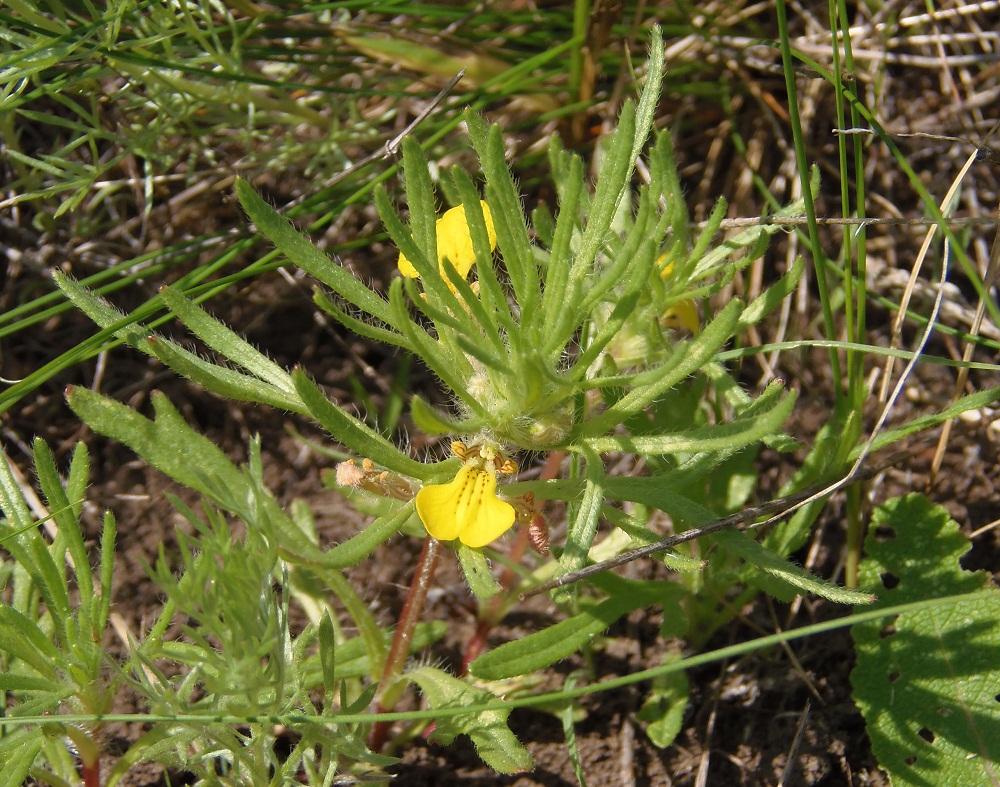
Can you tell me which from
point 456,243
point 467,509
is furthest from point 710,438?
point 456,243

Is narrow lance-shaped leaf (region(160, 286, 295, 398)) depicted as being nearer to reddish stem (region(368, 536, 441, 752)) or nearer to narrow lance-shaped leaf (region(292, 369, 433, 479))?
narrow lance-shaped leaf (region(292, 369, 433, 479))

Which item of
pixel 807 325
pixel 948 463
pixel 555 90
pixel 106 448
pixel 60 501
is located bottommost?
pixel 948 463

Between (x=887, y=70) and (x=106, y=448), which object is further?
(x=887, y=70)

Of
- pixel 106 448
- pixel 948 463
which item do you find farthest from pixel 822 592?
pixel 106 448

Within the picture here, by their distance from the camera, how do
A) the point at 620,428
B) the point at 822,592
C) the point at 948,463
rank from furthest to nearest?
1. the point at 948,463
2. the point at 620,428
3. the point at 822,592

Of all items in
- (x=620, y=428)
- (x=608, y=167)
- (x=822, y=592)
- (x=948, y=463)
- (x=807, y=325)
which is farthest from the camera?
(x=807, y=325)

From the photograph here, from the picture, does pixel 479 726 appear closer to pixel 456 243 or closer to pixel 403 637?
pixel 403 637

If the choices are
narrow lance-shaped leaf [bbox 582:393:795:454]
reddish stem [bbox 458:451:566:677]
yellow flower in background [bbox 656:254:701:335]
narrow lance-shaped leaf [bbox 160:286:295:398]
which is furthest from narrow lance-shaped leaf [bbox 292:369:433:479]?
yellow flower in background [bbox 656:254:701:335]

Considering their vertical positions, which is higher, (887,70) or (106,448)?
(887,70)

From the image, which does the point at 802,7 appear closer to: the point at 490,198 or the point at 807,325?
the point at 807,325
